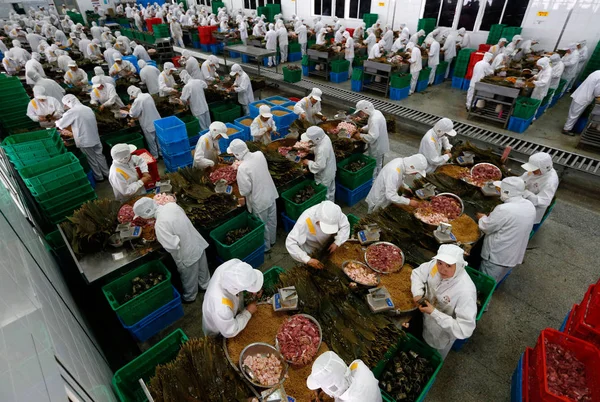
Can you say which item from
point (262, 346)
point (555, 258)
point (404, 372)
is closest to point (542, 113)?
point (555, 258)

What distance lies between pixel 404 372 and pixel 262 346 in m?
1.52

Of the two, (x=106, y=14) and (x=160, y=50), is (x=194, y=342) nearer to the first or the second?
(x=160, y=50)

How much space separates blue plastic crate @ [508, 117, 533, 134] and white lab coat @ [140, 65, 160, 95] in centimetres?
1078

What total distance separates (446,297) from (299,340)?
1.55m

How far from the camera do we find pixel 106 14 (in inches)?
928

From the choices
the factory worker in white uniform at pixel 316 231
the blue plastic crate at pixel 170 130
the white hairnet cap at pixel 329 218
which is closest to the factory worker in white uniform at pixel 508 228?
the factory worker in white uniform at pixel 316 231

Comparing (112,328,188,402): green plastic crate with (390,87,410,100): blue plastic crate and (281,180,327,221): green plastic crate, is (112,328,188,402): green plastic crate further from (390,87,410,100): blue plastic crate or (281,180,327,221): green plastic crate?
(390,87,410,100): blue plastic crate

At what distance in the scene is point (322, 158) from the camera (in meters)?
5.39

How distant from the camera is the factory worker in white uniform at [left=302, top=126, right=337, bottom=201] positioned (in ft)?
17.4

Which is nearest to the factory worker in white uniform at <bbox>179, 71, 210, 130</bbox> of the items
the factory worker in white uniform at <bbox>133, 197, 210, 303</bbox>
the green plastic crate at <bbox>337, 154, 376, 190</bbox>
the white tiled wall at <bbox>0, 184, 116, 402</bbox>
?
the green plastic crate at <bbox>337, 154, 376, 190</bbox>

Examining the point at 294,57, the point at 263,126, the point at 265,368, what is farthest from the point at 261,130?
the point at 294,57

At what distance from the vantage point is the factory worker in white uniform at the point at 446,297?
2934 mm

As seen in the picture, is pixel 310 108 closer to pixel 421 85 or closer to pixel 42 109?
pixel 42 109

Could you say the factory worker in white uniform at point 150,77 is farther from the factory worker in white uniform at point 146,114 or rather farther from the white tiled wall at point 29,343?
the white tiled wall at point 29,343
